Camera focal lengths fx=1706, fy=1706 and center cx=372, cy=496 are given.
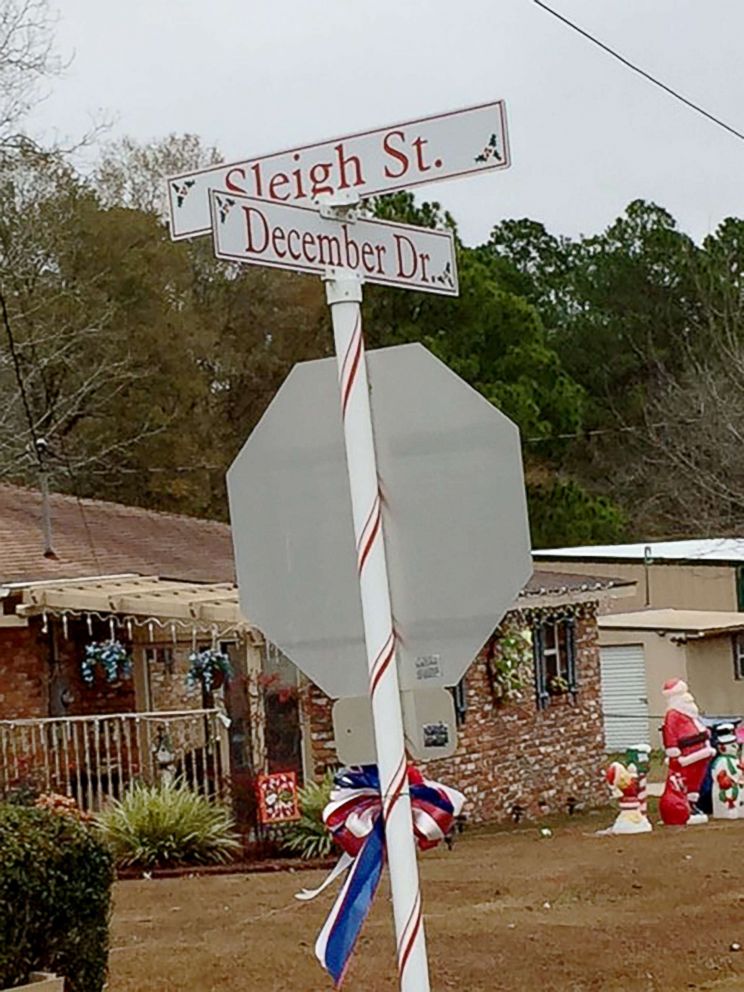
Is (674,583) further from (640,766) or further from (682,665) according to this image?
(640,766)

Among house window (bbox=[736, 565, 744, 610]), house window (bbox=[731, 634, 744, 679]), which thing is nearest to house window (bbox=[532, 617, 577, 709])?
house window (bbox=[731, 634, 744, 679])

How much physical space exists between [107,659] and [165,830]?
2686mm

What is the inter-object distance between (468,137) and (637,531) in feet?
132

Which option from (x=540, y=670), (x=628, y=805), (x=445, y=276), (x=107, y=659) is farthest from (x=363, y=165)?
(x=540, y=670)

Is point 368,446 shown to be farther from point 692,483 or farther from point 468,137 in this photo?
point 692,483

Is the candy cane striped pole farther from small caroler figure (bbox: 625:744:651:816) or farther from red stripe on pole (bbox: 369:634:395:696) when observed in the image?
small caroler figure (bbox: 625:744:651:816)

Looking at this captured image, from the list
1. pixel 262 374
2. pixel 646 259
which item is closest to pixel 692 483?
pixel 262 374

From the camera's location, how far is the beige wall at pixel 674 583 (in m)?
31.9

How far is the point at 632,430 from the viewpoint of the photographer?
139ft

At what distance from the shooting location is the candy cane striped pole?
446 centimetres

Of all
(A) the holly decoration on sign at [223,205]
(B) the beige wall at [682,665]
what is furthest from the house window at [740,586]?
(A) the holly decoration on sign at [223,205]

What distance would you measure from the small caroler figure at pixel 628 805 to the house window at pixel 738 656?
12.9 meters

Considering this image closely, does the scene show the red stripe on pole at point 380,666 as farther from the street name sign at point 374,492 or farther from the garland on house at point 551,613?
the garland on house at point 551,613

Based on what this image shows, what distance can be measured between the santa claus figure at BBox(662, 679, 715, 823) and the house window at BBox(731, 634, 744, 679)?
11.4 m
